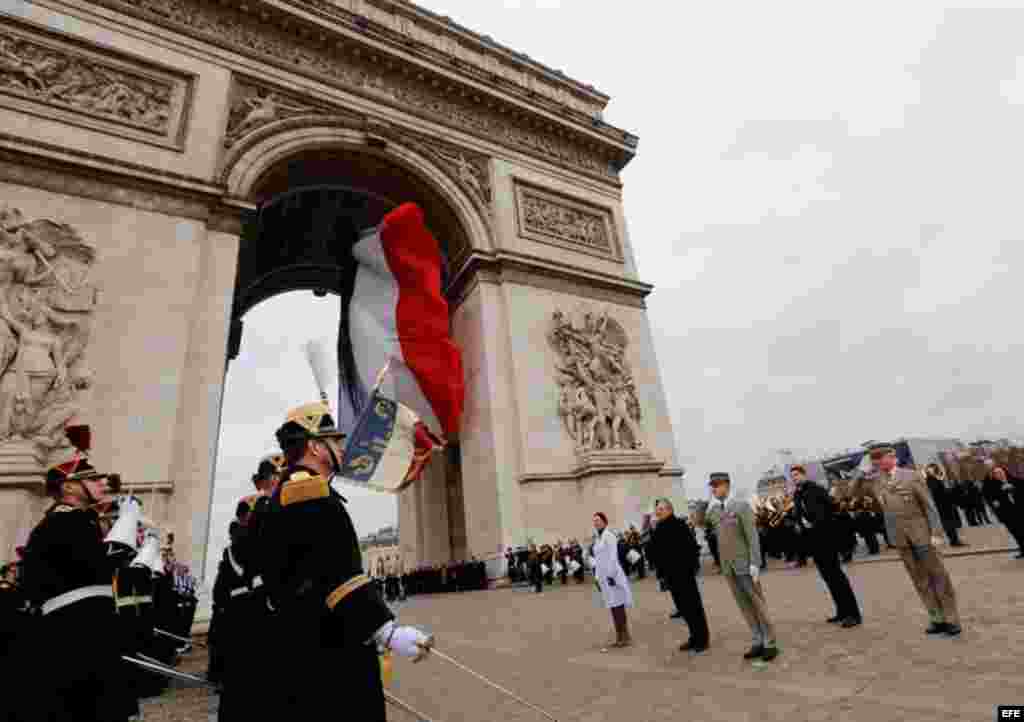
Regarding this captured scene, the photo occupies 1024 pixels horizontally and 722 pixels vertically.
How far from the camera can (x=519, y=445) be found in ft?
41.1

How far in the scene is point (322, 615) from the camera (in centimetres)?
172

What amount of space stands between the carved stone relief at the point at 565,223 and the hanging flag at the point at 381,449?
34.0ft

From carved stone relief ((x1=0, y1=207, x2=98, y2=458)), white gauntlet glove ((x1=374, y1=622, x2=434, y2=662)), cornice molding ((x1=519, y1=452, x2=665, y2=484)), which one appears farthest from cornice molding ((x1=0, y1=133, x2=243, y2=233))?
white gauntlet glove ((x1=374, y1=622, x2=434, y2=662))

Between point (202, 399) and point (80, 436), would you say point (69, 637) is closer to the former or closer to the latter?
point (80, 436)

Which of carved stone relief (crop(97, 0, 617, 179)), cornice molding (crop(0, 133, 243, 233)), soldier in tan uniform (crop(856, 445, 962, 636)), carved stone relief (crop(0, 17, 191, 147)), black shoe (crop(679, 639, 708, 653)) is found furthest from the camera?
carved stone relief (crop(97, 0, 617, 179))

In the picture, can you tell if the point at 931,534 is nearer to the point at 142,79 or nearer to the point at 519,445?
the point at 519,445

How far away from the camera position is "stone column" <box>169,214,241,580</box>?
27.8ft

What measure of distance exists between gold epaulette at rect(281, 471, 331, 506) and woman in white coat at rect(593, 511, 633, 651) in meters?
3.65

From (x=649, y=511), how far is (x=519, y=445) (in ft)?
11.0

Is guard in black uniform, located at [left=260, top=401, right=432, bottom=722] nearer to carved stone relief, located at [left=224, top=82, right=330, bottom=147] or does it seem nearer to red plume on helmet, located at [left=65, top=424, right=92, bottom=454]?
red plume on helmet, located at [left=65, top=424, right=92, bottom=454]

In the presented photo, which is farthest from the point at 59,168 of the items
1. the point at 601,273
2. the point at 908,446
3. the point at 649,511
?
the point at 908,446

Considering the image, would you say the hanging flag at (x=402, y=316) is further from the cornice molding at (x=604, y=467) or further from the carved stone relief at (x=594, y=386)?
the carved stone relief at (x=594, y=386)

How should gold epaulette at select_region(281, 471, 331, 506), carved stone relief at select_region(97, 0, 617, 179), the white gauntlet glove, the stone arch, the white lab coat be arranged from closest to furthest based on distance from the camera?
1. the white gauntlet glove
2. gold epaulette at select_region(281, 471, 331, 506)
3. the white lab coat
4. the stone arch
5. carved stone relief at select_region(97, 0, 617, 179)

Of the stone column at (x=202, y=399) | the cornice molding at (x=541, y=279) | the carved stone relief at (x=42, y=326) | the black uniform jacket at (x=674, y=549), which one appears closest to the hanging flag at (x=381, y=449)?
the black uniform jacket at (x=674, y=549)
